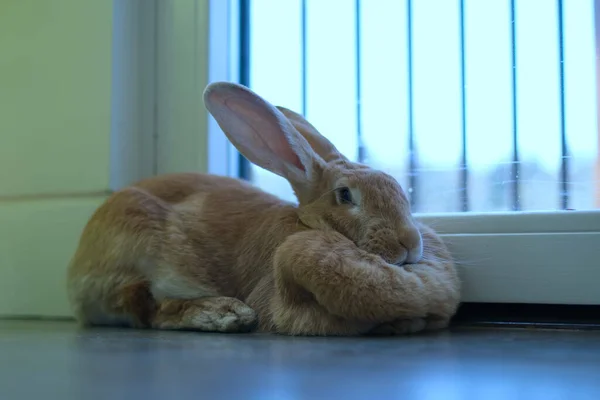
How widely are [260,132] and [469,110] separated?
486mm

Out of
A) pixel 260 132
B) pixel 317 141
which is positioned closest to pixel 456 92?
pixel 317 141

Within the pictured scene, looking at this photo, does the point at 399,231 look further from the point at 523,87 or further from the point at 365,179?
the point at 523,87

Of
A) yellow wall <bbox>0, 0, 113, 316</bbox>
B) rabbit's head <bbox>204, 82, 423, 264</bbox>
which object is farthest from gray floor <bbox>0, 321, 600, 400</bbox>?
yellow wall <bbox>0, 0, 113, 316</bbox>

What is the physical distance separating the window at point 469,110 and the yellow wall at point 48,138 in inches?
11.1

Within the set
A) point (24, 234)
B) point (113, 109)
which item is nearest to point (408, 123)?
point (113, 109)

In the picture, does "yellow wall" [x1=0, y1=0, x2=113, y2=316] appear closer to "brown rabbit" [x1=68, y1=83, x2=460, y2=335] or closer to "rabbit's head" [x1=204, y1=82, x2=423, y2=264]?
"brown rabbit" [x1=68, y1=83, x2=460, y2=335]

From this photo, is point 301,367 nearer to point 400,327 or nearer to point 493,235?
point 400,327

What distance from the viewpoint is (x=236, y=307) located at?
1174 millimetres

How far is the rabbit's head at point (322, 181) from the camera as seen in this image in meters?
1.13

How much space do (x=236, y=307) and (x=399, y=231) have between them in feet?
1.03

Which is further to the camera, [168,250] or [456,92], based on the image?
[456,92]

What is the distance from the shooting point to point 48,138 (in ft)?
5.39

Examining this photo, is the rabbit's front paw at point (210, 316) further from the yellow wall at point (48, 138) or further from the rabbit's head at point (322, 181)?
the yellow wall at point (48, 138)

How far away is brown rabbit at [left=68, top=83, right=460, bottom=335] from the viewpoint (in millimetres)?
1077
